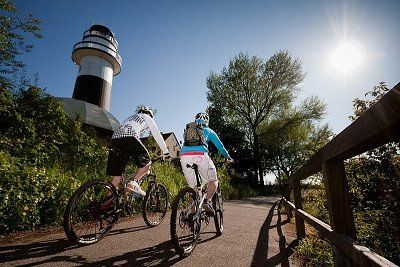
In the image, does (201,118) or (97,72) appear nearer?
(201,118)

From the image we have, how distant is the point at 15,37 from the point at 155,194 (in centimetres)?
Answer: 1281

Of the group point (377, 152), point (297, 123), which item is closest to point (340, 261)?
point (377, 152)

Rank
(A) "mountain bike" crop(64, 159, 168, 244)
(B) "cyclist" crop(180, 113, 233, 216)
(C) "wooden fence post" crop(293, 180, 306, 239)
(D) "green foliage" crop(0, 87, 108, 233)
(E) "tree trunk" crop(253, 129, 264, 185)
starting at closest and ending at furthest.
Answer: (A) "mountain bike" crop(64, 159, 168, 244) → (D) "green foliage" crop(0, 87, 108, 233) → (B) "cyclist" crop(180, 113, 233, 216) → (C) "wooden fence post" crop(293, 180, 306, 239) → (E) "tree trunk" crop(253, 129, 264, 185)

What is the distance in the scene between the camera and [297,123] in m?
33.1

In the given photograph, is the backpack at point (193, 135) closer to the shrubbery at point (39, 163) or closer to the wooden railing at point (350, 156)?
the wooden railing at point (350, 156)

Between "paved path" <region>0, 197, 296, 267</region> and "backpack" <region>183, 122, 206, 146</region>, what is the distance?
1691 mm

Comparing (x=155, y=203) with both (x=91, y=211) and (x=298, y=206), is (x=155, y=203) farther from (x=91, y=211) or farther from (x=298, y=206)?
(x=298, y=206)

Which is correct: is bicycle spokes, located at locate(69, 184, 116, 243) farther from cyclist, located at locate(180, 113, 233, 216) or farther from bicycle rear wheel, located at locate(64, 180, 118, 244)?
cyclist, located at locate(180, 113, 233, 216)

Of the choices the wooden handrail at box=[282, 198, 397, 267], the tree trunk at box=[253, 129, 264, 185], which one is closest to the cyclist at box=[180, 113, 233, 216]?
the wooden handrail at box=[282, 198, 397, 267]

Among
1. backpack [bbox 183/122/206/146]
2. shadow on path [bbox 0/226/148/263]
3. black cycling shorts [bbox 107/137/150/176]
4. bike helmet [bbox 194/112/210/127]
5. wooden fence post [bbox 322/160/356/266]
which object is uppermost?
bike helmet [bbox 194/112/210/127]

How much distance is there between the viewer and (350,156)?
1.98 meters

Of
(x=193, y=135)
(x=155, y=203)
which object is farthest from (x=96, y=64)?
(x=193, y=135)

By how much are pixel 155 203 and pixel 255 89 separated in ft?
96.9

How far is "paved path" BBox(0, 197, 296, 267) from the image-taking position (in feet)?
10.0
